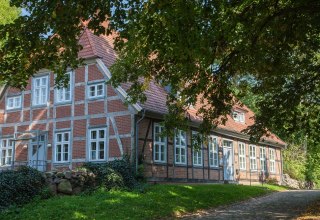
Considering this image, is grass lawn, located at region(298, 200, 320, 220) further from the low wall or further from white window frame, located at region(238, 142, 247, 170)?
white window frame, located at region(238, 142, 247, 170)

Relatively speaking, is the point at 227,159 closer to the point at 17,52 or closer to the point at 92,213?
the point at 92,213

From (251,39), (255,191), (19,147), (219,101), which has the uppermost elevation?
(251,39)

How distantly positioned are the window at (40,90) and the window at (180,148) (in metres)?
7.05

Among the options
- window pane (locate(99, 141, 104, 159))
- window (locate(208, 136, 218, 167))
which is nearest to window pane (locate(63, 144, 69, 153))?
window pane (locate(99, 141, 104, 159))

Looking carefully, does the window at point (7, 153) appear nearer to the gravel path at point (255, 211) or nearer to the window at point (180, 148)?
the window at point (180, 148)

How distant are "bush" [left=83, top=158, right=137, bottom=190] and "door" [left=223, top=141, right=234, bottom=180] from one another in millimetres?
9544

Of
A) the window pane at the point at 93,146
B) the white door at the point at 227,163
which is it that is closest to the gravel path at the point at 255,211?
the window pane at the point at 93,146

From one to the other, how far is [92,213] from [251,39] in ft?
22.0

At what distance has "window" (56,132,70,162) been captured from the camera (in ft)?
67.6

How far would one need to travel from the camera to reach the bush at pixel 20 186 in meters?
14.0

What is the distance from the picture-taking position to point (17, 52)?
8.09 m

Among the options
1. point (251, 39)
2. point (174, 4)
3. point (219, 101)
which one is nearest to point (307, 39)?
point (251, 39)

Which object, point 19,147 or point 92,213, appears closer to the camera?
point 92,213

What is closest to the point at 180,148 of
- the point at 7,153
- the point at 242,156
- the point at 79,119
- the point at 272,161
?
the point at 79,119
